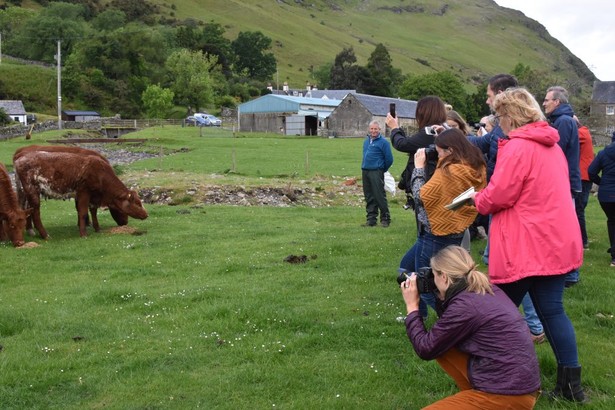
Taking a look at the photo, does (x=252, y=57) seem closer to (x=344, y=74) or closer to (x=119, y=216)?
(x=344, y=74)

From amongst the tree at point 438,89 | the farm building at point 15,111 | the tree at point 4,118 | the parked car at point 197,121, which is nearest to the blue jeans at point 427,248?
the tree at point 4,118

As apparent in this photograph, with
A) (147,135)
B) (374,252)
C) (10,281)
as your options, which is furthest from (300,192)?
(147,135)

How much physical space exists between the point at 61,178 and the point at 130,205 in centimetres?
201

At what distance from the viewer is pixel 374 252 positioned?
41.3 feet

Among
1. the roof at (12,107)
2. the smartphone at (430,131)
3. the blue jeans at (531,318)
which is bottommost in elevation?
the blue jeans at (531,318)

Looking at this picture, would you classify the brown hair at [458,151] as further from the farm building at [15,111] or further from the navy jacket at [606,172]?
the farm building at [15,111]

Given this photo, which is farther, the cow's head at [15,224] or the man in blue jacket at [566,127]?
the cow's head at [15,224]

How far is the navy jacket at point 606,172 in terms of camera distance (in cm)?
1053

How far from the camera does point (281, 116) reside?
93.3m

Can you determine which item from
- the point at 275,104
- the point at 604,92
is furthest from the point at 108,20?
the point at 604,92

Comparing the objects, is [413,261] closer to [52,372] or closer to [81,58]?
[52,372]

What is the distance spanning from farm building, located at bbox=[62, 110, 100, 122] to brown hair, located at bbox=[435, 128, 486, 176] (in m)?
94.5

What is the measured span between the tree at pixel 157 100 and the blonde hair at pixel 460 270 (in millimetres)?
98661

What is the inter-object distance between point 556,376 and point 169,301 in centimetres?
549
